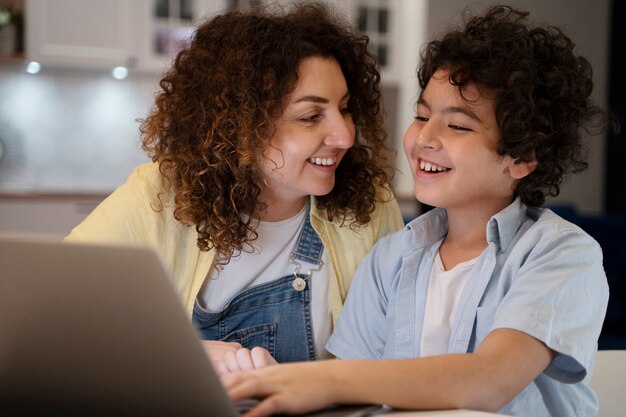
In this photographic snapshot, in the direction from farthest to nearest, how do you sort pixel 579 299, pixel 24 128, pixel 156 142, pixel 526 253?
pixel 24 128
pixel 156 142
pixel 526 253
pixel 579 299

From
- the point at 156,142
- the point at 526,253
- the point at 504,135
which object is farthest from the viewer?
the point at 156,142

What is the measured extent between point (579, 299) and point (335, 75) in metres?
0.82

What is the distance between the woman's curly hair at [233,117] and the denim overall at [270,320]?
103 millimetres

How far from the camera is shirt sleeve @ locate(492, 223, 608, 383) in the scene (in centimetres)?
110

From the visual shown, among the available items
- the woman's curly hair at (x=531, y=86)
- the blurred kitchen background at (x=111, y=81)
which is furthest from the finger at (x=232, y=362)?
the blurred kitchen background at (x=111, y=81)

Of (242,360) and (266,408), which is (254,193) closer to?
(242,360)

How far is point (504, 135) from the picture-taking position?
1.42 m

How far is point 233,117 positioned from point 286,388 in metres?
0.96

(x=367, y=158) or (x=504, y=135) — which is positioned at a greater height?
(x=504, y=135)

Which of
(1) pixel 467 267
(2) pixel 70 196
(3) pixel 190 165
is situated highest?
(3) pixel 190 165

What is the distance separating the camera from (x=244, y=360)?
124 cm

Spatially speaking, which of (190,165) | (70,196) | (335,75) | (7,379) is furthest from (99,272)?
(70,196)

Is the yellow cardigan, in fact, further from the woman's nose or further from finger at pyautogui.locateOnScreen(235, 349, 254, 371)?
finger at pyautogui.locateOnScreen(235, 349, 254, 371)

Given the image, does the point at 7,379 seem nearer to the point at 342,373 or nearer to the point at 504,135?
the point at 342,373
